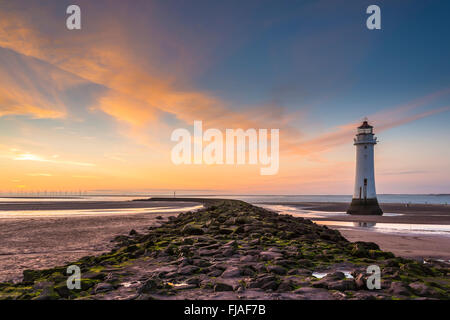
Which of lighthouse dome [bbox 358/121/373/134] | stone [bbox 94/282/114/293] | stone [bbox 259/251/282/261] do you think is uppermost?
lighthouse dome [bbox 358/121/373/134]

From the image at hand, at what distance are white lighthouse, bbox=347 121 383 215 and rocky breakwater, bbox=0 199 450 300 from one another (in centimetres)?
2767

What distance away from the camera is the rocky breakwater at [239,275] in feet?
16.7

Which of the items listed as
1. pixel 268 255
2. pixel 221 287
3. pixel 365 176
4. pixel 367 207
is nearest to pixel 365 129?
pixel 365 176

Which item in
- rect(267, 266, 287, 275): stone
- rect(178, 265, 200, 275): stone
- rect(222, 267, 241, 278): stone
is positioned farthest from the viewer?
rect(178, 265, 200, 275): stone

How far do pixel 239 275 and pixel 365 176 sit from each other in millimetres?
32581

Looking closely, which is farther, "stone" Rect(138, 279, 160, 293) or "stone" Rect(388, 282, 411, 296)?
"stone" Rect(138, 279, 160, 293)

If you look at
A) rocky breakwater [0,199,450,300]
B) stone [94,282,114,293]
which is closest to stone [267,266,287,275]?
rocky breakwater [0,199,450,300]

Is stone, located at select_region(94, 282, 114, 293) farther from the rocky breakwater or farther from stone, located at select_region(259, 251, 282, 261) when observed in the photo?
stone, located at select_region(259, 251, 282, 261)

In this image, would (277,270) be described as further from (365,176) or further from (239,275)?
(365,176)

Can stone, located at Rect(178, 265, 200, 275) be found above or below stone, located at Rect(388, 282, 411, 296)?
below

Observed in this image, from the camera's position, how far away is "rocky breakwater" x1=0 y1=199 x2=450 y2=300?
508 centimetres

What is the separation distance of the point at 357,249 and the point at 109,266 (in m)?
6.56

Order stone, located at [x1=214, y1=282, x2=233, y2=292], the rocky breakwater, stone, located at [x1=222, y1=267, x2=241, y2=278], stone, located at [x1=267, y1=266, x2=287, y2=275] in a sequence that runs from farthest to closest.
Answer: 1. stone, located at [x1=267, y1=266, x2=287, y2=275]
2. stone, located at [x1=222, y1=267, x2=241, y2=278]
3. stone, located at [x1=214, y1=282, x2=233, y2=292]
4. the rocky breakwater
